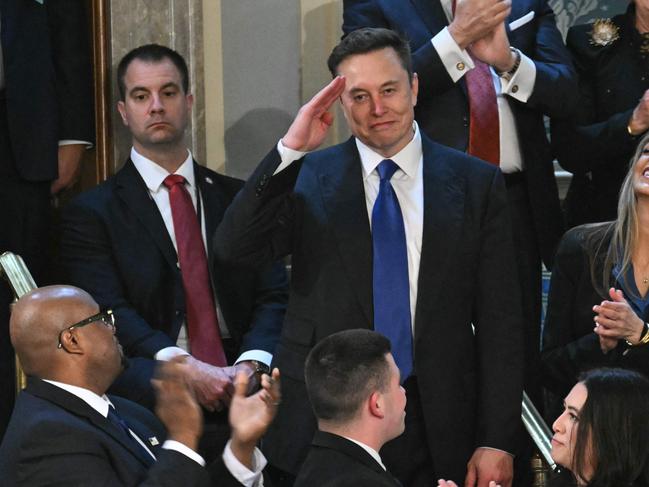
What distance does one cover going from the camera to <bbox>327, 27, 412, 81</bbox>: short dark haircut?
413 centimetres

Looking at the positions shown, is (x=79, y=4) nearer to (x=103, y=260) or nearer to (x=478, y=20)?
(x=103, y=260)

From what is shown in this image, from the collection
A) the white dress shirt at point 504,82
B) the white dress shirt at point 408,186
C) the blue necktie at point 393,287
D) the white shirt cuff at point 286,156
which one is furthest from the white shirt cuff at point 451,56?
the white shirt cuff at point 286,156

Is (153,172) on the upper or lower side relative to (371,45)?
lower

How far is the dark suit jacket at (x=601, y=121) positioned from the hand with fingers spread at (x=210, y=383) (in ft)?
4.73

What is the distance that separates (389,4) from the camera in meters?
4.75

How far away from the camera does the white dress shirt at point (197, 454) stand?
3.55m

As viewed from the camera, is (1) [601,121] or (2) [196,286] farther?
(1) [601,121]

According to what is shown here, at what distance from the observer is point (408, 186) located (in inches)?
163

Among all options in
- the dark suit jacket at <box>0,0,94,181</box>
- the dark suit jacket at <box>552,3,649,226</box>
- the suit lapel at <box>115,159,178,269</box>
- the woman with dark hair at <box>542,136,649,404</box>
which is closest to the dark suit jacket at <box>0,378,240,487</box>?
the suit lapel at <box>115,159,178,269</box>

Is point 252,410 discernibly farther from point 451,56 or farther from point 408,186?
point 451,56

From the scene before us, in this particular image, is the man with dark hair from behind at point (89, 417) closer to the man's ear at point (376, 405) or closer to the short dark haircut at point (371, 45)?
the man's ear at point (376, 405)

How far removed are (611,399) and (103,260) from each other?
1.98m

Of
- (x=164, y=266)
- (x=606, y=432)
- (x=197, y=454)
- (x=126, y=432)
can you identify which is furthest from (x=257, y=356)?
(x=606, y=432)

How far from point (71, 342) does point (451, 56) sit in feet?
5.27
